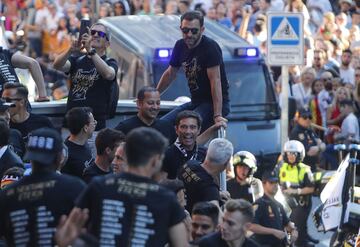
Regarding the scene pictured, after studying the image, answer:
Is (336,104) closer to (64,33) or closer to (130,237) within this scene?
(64,33)

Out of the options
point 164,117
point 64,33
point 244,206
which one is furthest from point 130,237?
point 64,33

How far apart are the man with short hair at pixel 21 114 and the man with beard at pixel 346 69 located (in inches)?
512

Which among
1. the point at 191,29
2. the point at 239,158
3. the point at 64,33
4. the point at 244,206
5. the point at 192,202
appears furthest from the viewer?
the point at 64,33

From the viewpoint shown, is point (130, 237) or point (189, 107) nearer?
point (130, 237)

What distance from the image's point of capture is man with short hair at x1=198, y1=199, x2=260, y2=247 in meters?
9.25

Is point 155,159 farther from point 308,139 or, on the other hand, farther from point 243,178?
point 308,139

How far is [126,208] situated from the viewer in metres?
7.91

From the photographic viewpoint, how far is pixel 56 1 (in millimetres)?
30094

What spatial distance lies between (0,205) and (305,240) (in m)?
10.6

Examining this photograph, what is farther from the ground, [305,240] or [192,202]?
[192,202]

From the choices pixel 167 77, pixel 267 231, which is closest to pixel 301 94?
pixel 267 231

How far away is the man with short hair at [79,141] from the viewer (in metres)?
11.4

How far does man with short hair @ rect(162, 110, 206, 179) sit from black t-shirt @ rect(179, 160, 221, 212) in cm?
54

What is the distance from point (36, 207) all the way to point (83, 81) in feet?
16.3
